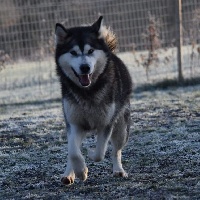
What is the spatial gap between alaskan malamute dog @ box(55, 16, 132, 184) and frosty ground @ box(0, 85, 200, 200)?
0.69ft

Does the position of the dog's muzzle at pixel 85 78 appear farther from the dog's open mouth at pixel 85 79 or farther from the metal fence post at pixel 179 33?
the metal fence post at pixel 179 33

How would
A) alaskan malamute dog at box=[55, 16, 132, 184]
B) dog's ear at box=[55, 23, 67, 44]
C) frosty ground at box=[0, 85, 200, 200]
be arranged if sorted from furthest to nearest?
dog's ear at box=[55, 23, 67, 44] → alaskan malamute dog at box=[55, 16, 132, 184] → frosty ground at box=[0, 85, 200, 200]

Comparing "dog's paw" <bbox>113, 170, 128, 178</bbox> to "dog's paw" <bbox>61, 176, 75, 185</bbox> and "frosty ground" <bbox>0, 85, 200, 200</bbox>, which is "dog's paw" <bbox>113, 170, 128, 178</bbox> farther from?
"dog's paw" <bbox>61, 176, 75, 185</bbox>

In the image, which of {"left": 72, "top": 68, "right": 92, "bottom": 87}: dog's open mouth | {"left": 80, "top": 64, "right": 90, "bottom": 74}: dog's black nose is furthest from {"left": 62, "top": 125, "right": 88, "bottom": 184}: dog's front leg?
{"left": 80, "top": 64, "right": 90, "bottom": 74}: dog's black nose

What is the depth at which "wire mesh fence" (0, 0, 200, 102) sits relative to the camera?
37.2ft

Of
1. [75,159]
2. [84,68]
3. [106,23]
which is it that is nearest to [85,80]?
[84,68]

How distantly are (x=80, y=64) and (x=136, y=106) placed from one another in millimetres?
4590

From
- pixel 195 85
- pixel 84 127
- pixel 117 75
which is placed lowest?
pixel 195 85

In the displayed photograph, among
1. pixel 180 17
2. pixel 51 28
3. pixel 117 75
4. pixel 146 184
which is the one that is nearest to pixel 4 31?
pixel 51 28

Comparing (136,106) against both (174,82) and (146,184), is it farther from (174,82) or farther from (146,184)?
(146,184)

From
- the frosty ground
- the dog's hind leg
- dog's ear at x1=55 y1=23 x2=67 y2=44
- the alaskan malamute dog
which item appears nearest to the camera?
the frosty ground

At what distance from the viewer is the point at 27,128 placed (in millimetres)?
7844

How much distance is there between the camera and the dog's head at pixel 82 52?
464 cm

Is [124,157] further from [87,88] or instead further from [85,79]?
[85,79]
